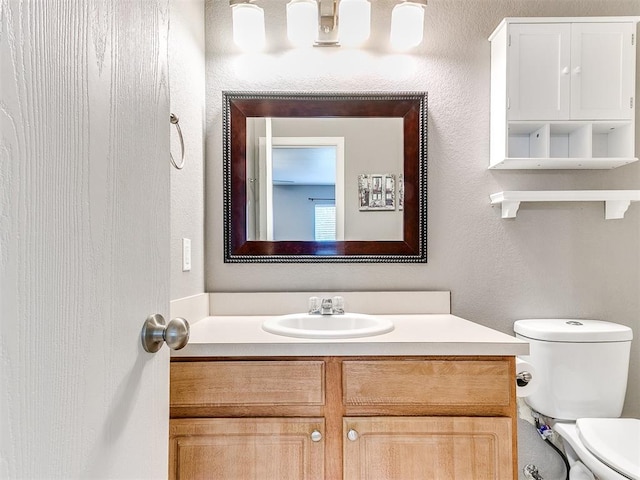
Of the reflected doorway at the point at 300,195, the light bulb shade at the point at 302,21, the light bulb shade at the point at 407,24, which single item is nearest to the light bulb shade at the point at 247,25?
the light bulb shade at the point at 302,21

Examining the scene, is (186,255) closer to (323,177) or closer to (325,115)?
(323,177)

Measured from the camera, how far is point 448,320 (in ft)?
5.13

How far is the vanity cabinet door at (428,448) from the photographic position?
113cm

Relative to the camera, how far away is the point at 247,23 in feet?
5.47

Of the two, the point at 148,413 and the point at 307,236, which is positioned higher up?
the point at 307,236

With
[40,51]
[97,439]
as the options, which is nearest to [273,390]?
[97,439]

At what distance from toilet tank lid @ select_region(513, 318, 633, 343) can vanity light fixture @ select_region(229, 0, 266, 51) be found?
1.57m

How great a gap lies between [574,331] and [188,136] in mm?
1584

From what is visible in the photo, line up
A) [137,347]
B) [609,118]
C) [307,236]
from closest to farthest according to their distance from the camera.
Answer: [137,347], [609,118], [307,236]

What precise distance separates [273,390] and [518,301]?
1131 mm

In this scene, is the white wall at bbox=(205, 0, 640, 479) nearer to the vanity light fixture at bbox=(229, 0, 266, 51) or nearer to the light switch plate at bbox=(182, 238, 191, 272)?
the vanity light fixture at bbox=(229, 0, 266, 51)

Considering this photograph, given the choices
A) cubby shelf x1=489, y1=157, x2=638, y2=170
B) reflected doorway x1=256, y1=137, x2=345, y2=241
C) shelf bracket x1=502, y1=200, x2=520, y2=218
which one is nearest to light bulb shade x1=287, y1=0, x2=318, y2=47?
reflected doorway x1=256, y1=137, x2=345, y2=241

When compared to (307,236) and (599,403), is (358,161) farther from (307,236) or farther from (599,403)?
(599,403)

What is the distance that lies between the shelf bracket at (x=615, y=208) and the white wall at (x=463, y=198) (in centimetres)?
3
